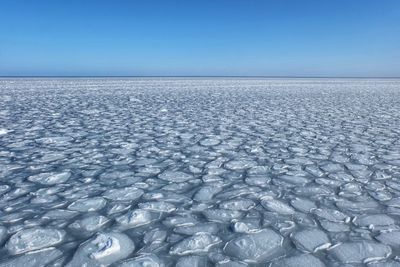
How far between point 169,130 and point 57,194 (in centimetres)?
276

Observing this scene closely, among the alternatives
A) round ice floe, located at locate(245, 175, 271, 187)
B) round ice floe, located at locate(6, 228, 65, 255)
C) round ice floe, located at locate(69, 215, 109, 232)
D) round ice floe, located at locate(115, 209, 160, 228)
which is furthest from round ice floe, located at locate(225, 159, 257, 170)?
round ice floe, located at locate(6, 228, 65, 255)

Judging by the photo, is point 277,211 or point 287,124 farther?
point 287,124

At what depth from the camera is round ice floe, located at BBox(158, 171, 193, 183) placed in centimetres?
276

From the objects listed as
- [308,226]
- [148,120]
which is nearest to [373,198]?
[308,226]

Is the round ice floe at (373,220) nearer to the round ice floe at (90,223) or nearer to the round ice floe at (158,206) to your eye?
the round ice floe at (158,206)

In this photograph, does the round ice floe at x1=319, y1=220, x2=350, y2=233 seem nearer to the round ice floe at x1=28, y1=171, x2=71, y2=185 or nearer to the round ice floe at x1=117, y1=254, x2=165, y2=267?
the round ice floe at x1=117, y1=254, x2=165, y2=267

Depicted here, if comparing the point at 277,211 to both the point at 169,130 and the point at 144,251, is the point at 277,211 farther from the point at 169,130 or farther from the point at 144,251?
the point at 169,130

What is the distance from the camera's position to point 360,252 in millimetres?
1646

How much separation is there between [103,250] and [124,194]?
2.63ft

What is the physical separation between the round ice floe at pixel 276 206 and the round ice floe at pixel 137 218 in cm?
78

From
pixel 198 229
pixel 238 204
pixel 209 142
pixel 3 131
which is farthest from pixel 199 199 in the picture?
pixel 3 131

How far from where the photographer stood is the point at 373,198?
92.2 inches

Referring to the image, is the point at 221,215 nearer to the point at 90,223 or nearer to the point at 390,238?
the point at 90,223

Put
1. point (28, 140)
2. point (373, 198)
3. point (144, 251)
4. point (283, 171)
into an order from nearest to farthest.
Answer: point (144, 251), point (373, 198), point (283, 171), point (28, 140)
